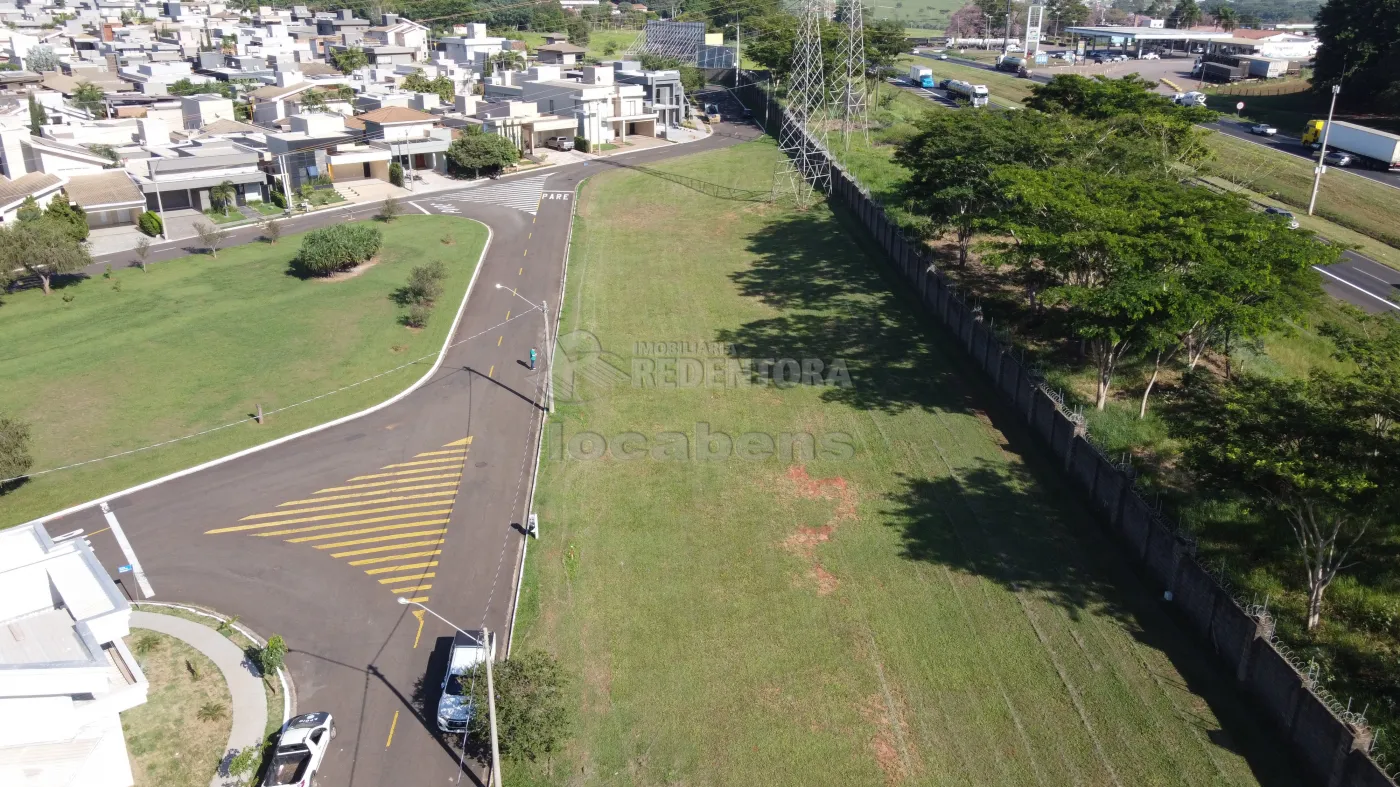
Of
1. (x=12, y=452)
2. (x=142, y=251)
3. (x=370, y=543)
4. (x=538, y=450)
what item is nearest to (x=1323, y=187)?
(x=538, y=450)

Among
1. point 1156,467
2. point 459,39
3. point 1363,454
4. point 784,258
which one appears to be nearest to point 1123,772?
point 1363,454

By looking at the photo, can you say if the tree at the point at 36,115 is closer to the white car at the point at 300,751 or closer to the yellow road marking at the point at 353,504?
the yellow road marking at the point at 353,504

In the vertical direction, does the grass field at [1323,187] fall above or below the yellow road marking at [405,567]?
above

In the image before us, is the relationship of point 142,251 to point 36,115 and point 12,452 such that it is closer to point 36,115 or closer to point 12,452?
point 12,452

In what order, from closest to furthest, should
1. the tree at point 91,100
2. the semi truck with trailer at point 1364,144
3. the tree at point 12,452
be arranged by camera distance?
the tree at point 12,452 → the semi truck with trailer at point 1364,144 → the tree at point 91,100

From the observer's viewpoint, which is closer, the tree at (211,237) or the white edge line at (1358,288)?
the white edge line at (1358,288)

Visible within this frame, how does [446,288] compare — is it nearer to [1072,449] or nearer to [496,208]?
[496,208]

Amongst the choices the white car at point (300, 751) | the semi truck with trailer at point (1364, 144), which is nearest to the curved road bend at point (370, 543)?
the white car at point (300, 751)

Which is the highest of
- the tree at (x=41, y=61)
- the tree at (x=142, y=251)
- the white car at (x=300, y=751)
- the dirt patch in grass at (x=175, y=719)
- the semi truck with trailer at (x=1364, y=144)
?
the tree at (x=41, y=61)
